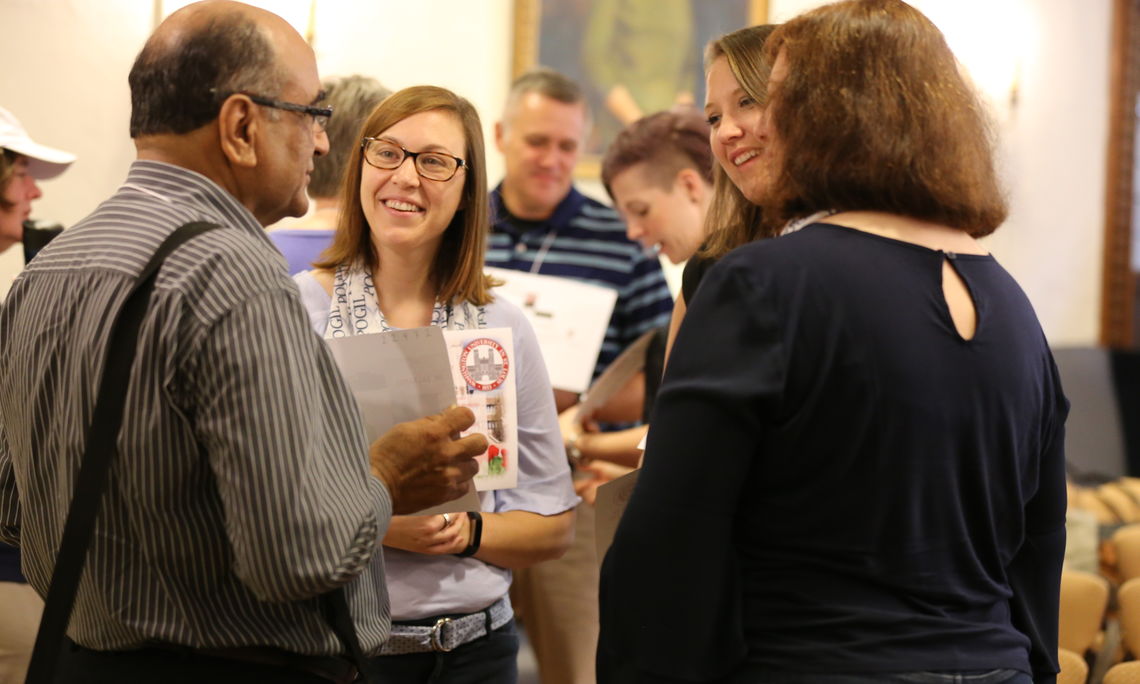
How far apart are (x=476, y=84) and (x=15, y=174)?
3.43 meters

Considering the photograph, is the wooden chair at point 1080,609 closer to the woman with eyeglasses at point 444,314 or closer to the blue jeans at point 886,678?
the woman with eyeglasses at point 444,314

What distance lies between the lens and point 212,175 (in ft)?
4.88

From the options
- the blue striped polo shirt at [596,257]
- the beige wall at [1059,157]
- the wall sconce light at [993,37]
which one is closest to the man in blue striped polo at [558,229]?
the blue striped polo shirt at [596,257]

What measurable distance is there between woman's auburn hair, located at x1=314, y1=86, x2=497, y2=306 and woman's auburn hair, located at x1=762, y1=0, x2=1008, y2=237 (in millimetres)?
882

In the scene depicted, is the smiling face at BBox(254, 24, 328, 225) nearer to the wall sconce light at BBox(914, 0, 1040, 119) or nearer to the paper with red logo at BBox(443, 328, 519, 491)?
the paper with red logo at BBox(443, 328, 519, 491)

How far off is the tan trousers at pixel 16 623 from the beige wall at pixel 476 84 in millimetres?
1138

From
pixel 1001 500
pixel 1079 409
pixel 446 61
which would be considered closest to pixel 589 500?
pixel 1001 500

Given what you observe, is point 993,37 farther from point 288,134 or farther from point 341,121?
point 288,134

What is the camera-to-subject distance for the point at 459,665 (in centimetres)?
200

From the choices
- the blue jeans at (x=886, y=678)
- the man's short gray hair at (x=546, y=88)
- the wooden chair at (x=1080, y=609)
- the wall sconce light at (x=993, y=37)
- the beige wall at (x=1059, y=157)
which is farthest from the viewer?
the beige wall at (x=1059, y=157)

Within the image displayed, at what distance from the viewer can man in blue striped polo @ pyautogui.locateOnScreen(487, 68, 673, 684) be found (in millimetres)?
3545

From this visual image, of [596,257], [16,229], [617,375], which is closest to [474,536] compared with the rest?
[617,375]

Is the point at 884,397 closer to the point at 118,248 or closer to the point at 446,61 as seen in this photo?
the point at 118,248

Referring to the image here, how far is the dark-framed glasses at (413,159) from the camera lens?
2168mm
